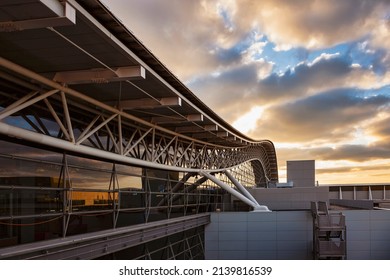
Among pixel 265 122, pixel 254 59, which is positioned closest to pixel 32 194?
pixel 254 59

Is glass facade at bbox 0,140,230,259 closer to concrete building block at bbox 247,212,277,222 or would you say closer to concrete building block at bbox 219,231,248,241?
concrete building block at bbox 219,231,248,241

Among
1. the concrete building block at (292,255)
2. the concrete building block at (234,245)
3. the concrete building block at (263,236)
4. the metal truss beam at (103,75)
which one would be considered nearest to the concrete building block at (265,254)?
the concrete building block at (292,255)

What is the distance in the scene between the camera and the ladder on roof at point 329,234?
808 inches

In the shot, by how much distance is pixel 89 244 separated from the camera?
11.9 metres

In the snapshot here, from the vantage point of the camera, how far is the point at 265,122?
18172 mm

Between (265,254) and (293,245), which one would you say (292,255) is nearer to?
(293,245)

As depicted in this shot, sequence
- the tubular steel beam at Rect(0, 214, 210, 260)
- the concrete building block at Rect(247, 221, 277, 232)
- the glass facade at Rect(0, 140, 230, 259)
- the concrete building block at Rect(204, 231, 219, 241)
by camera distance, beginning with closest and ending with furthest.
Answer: the tubular steel beam at Rect(0, 214, 210, 260) < the glass facade at Rect(0, 140, 230, 259) < the concrete building block at Rect(247, 221, 277, 232) < the concrete building block at Rect(204, 231, 219, 241)

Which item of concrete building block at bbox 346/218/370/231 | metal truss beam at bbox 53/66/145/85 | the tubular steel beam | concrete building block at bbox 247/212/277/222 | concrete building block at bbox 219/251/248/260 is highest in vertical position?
metal truss beam at bbox 53/66/145/85

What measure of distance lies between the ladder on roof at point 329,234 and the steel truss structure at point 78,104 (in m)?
7.64

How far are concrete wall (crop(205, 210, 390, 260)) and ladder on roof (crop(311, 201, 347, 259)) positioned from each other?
1.99 meters

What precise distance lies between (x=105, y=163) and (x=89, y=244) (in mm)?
4095

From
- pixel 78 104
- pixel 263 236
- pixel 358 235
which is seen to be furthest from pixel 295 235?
pixel 78 104

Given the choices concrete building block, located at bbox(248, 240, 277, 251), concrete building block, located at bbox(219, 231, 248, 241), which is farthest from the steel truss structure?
concrete building block, located at bbox(248, 240, 277, 251)

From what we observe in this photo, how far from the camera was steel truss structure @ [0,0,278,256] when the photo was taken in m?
8.42
